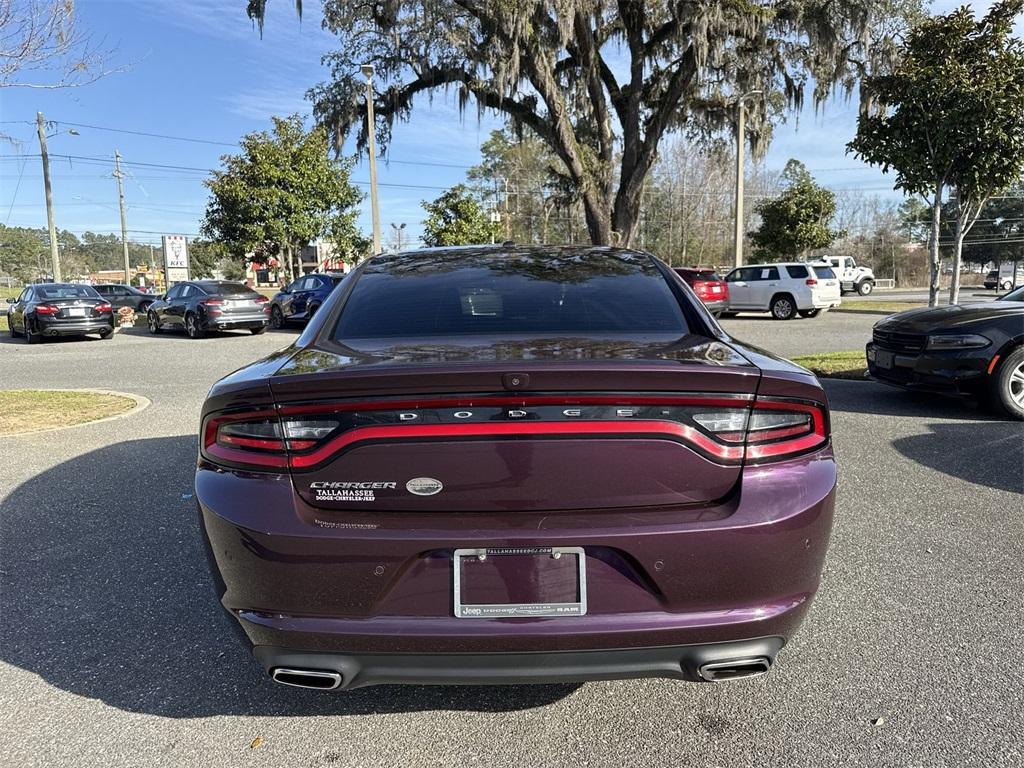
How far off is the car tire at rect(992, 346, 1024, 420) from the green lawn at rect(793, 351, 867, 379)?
7.06 ft

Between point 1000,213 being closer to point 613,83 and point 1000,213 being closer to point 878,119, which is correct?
point 613,83

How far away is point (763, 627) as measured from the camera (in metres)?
2.04

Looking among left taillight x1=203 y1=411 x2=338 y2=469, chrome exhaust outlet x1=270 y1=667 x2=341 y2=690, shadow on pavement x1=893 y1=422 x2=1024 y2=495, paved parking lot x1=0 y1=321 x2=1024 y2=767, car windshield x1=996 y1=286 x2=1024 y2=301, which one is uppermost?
car windshield x1=996 y1=286 x2=1024 y2=301

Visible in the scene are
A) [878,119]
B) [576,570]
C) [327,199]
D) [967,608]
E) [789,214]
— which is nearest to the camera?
[576,570]

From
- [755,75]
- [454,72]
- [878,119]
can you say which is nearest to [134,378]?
[878,119]

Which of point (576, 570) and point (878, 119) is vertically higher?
point (878, 119)

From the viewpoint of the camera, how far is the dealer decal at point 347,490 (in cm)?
200

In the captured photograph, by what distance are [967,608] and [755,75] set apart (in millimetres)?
22257

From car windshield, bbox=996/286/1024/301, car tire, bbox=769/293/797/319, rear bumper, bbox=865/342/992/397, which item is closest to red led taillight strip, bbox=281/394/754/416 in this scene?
rear bumper, bbox=865/342/992/397

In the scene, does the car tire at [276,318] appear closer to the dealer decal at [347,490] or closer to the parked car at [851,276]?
the dealer decal at [347,490]

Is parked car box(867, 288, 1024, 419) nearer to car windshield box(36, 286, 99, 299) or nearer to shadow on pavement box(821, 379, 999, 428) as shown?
shadow on pavement box(821, 379, 999, 428)

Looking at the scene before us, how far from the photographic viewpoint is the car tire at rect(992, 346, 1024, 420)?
6320 mm

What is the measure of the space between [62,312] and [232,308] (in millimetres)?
3910

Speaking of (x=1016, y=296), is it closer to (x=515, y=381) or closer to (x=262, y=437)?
(x=515, y=381)
